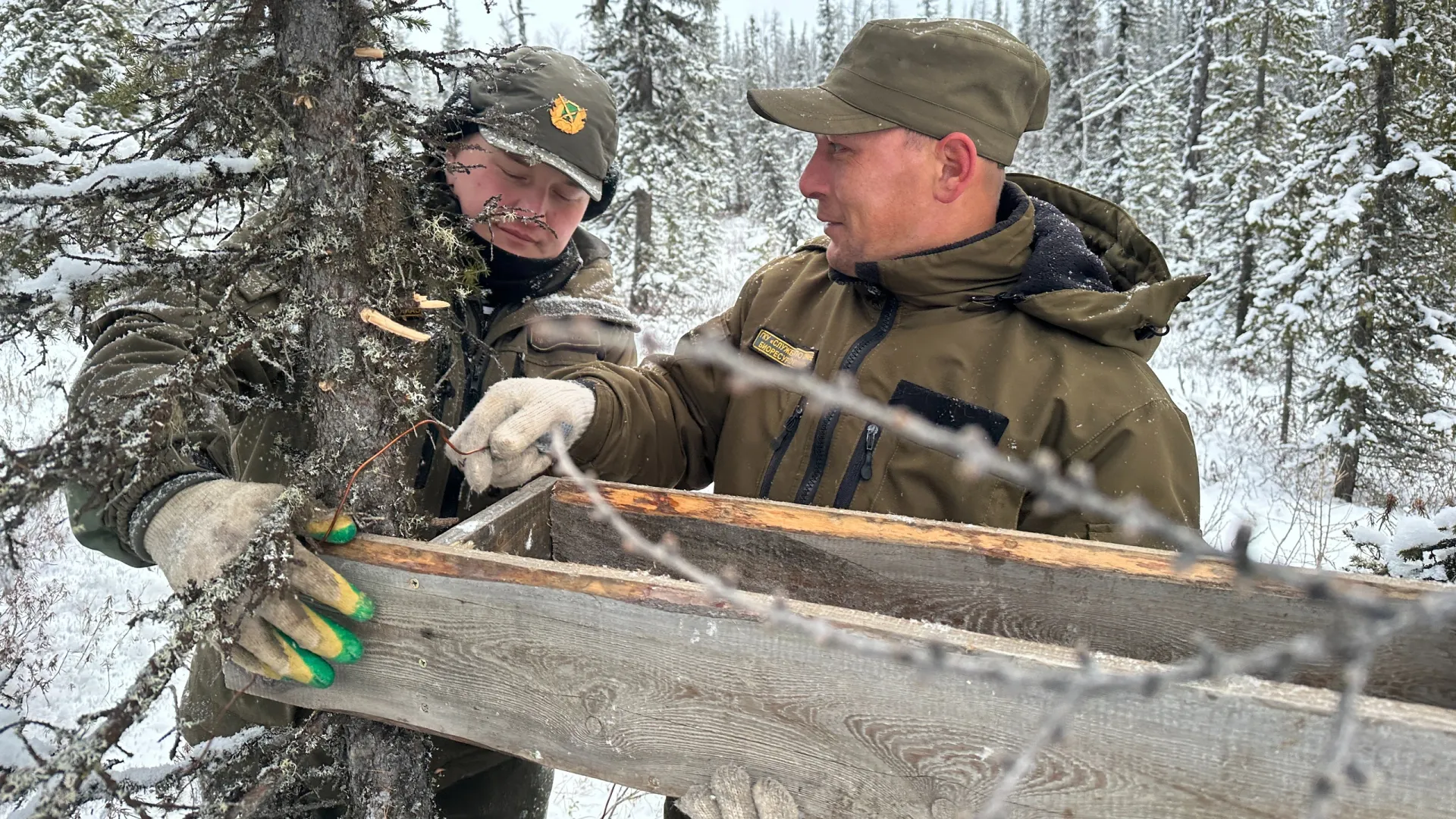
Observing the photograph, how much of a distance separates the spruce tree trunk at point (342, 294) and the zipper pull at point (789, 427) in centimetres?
122

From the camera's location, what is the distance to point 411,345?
6.67 feet

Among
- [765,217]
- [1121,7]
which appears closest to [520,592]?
[1121,7]

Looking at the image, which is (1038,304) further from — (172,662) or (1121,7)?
(1121,7)

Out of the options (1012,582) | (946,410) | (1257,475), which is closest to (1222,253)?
(1257,475)

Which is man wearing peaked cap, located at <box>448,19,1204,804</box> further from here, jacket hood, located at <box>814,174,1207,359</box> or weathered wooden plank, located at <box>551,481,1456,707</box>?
weathered wooden plank, located at <box>551,481,1456,707</box>

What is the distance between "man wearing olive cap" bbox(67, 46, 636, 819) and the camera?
1684mm

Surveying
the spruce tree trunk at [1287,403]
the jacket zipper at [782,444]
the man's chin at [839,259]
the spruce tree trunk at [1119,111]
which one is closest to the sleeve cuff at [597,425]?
the jacket zipper at [782,444]

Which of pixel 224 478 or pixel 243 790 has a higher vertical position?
pixel 224 478

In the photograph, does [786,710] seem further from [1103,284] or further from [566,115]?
[566,115]

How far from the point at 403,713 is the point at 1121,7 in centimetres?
2828

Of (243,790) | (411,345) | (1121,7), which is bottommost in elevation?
(243,790)

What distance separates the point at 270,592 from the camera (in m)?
1.58

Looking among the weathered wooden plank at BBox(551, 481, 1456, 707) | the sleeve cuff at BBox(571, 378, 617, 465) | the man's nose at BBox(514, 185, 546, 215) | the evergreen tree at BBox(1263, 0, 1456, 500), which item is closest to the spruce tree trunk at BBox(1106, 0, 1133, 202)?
the evergreen tree at BBox(1263, 0, 1456, 500)

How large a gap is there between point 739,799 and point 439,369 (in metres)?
1.74
